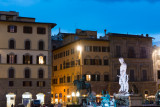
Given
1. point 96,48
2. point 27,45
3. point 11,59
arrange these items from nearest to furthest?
point 11,59 < point 27,45 < point 96,48

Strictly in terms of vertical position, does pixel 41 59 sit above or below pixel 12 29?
below

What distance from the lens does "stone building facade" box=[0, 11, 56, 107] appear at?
58.9m

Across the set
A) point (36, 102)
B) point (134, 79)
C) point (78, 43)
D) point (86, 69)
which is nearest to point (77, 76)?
point (86, 69)

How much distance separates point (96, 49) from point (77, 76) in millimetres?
6851

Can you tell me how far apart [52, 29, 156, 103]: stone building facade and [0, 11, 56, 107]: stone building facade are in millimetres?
6207

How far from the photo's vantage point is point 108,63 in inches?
2685

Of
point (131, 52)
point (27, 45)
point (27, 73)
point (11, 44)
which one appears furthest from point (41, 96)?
point (131, 52)

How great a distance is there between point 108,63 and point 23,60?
1804cm

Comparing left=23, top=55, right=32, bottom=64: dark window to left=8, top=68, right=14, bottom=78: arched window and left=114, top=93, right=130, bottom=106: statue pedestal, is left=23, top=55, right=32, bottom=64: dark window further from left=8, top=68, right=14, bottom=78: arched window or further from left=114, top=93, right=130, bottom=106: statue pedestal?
left=114, top=93, right=130, bottom=106: statue pedestal

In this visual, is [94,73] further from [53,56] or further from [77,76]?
[53,56]

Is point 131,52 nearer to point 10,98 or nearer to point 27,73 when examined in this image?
point 27,73

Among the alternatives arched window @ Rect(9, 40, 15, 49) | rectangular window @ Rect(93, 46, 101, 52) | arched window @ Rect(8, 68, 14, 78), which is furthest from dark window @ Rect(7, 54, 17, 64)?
rectangular window @ Rect(93, 46, 101, 52)

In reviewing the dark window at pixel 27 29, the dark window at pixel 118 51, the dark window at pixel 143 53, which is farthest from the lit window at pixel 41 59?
the dark window at pixel 143 53

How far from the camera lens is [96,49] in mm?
68000
